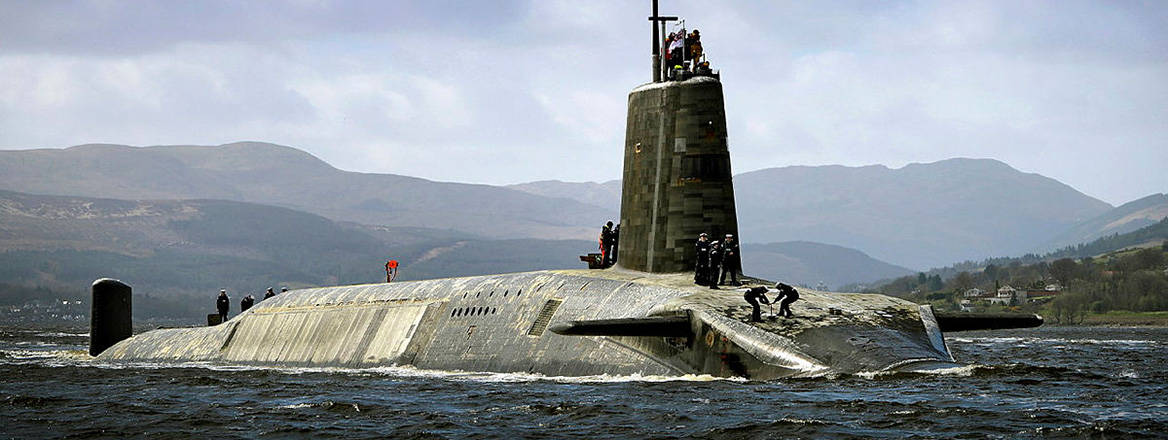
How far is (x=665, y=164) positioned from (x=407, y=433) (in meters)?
11.3

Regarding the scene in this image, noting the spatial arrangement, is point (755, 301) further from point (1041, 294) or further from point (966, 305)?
point (1041, 294)

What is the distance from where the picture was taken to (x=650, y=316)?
23203mm

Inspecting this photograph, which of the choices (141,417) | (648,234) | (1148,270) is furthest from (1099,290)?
(141,417)

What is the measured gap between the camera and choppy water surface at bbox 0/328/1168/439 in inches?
637

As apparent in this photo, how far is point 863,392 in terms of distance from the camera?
1862 centimetres

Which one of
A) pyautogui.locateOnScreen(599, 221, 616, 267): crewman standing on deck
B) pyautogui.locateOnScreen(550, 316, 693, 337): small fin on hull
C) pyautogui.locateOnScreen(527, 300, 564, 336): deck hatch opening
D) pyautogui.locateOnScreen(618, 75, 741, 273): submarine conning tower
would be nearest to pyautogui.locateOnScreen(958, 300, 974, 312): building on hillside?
pyautogui.locateOnScreen(599, 221, 616, 267): crewman standing on deck

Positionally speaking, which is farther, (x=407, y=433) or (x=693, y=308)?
(x=693, y=308)

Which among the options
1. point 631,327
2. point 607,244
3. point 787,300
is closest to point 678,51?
point 607,244

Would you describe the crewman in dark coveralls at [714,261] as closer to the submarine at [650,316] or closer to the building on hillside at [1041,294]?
the submarine at [650,316]

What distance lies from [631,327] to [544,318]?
18.2 ft

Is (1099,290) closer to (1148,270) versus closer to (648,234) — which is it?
(1148,270)

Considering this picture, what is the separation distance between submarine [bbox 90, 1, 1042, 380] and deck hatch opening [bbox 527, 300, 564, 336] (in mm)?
36

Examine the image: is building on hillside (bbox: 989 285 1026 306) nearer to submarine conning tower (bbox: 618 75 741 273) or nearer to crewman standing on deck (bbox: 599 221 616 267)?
crewman standing on deck (bbox: 599 221 616 267)

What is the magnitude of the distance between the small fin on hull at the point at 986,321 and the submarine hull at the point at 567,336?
2.70 feet
